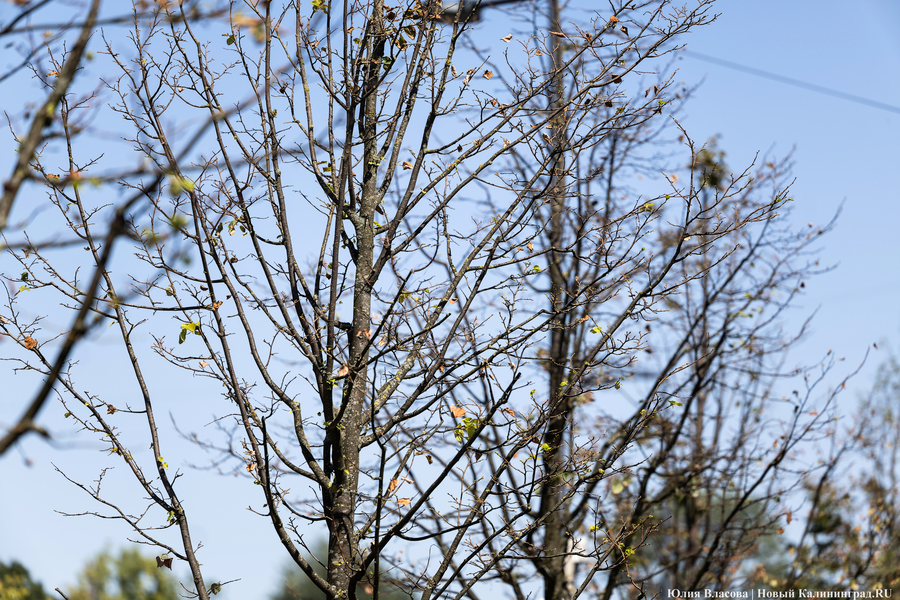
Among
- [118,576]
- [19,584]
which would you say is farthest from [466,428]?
[118,576]

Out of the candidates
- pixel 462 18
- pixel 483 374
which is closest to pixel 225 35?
pixel 462 18

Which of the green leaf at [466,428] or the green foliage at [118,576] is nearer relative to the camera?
the green leaf at [466,428]

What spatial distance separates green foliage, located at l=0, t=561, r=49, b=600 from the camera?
630 centimetres

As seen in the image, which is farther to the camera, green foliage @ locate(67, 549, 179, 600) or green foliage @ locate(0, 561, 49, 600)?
green foliage @ locate(67, 549, 179, 600)

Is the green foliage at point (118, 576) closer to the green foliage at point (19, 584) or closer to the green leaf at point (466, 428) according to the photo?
the green foliage at point (19, 584)

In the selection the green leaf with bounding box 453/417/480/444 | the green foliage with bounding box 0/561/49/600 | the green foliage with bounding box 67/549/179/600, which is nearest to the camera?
the green leaf with bounding box 453/417/480/444

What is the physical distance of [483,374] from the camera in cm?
336

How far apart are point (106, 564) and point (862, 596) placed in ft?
41.9

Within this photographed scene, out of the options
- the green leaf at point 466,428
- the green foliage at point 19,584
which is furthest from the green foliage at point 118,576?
the green leaf at point 466,428

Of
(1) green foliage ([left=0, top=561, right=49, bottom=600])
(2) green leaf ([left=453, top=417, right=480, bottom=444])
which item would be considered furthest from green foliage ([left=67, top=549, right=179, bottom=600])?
(2) green leaf ([left=453, top=417, right=480, bottom=444])

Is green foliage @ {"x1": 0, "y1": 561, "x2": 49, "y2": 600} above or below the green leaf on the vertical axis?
below

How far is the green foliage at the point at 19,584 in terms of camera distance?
20.7 feet

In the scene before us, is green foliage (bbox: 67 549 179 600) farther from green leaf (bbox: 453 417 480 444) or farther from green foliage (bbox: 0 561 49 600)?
green leaf (bbox: 453 417 480 444)

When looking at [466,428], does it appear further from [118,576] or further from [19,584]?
[118,576]
